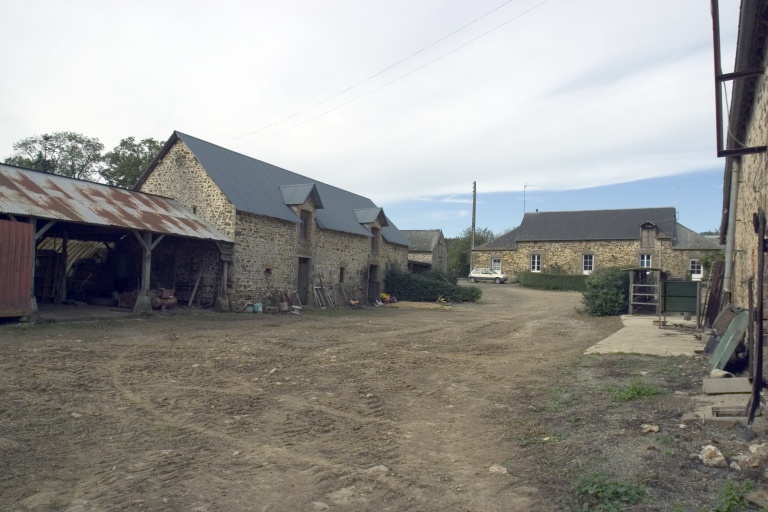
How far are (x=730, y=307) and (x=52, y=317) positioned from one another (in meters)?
15.5

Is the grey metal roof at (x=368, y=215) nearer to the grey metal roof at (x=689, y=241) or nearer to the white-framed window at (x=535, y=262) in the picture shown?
the white-framed window at (x=535, y=262)

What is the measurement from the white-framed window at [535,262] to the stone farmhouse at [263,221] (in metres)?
19.2

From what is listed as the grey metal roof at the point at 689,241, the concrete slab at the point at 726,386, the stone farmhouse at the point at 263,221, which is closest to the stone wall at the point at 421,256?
the stone farmhouse at the point at 263,221

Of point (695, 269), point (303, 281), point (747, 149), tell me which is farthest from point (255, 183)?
point (695, 269)

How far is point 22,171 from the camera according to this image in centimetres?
1573

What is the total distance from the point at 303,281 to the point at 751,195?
1770 centimetres

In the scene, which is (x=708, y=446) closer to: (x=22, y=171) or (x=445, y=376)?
(x=445, y=376)

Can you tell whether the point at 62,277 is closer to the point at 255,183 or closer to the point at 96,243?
the point at 96,243

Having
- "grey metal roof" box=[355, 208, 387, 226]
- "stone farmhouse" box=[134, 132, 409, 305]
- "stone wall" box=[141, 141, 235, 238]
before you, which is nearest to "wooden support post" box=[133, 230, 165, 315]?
"stone farmhouse" box=[134, 132, 409, 305]

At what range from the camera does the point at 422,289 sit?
100ft

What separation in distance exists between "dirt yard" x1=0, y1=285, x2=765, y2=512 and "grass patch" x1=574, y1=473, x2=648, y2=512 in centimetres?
5

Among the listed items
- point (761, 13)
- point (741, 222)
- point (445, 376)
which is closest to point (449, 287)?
point (741, 222)

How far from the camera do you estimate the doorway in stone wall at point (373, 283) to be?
29.5m

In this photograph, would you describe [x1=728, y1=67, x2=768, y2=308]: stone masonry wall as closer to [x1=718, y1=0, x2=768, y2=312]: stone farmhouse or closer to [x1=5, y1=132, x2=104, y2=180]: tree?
[x1=718, y1=0, x2=768, y2=312]: stone farmhouse
